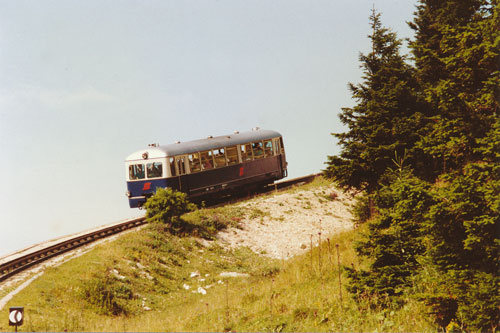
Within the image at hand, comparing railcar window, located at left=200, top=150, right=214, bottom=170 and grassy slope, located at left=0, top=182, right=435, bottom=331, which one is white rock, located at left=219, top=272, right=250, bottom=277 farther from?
railcar window, located at left=200, top=150, right=214, bottom=170

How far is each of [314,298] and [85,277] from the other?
8.76 m

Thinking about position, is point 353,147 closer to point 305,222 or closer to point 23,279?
point 305,222

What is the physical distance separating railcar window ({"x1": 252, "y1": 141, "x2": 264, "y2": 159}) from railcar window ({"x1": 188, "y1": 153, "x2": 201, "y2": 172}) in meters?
4.53

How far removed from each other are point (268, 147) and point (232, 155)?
11.7 ft

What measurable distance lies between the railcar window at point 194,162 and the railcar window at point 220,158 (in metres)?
1.27

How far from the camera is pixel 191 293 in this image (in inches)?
639

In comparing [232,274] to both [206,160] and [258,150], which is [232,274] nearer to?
[206,160]

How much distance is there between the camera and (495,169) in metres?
7.03

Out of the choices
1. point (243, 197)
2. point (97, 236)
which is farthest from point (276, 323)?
point (243, 197)

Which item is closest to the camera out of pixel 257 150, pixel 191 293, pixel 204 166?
pixel 191 293

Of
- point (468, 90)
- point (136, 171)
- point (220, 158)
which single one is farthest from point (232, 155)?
point (468, 90)

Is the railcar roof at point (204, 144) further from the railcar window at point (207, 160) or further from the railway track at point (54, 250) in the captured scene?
the railway track at point (54, 250)

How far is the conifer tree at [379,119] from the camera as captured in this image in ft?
49.5

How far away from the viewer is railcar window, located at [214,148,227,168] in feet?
84.6
